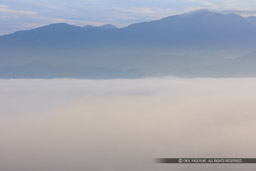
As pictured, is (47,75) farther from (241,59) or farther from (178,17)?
(241,59)

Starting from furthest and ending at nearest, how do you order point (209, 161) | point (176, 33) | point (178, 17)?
1. point (176, 33)
2. point (178, 17)
3. point (209, 161)

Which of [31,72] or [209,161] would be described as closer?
[209,161]

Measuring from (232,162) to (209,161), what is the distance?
21cm

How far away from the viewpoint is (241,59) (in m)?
3.42

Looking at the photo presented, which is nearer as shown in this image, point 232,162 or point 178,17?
point 232,162

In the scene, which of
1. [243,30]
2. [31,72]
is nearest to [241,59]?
[243,30]

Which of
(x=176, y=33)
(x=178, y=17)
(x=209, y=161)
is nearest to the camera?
(x=209, y=161)

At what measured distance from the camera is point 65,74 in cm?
342

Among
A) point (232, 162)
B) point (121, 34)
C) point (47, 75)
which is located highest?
point (121, 34)

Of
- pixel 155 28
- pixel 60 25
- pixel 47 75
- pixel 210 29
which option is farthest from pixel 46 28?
pixel 210 29

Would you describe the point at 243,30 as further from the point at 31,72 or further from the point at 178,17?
the point at 31,72

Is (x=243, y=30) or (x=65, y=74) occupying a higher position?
(x=243, y=30)

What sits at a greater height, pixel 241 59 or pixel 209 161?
pixel 241 59

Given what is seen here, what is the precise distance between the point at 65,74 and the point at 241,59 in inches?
72.2
